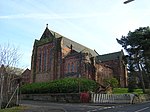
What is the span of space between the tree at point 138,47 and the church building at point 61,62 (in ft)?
38.2

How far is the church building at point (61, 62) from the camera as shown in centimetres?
5283

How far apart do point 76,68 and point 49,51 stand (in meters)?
10.5

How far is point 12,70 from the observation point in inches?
906

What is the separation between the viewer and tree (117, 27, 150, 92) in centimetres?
4094

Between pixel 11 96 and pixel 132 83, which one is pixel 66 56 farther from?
pixel 11 96

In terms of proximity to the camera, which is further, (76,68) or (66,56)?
(66,56)

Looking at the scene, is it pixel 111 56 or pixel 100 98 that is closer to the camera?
pixel 100 98

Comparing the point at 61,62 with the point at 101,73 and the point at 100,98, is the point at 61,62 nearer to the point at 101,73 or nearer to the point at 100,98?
the point at 101,73

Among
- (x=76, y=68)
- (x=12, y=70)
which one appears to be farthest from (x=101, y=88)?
(x=12, y=70)

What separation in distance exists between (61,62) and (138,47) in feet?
68.1

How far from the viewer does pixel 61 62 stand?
2205 inches

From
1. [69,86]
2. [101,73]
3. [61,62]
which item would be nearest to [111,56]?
[101,73]

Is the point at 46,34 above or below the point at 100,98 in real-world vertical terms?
above

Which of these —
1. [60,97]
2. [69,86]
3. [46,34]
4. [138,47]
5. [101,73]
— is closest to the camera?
[60,97]
